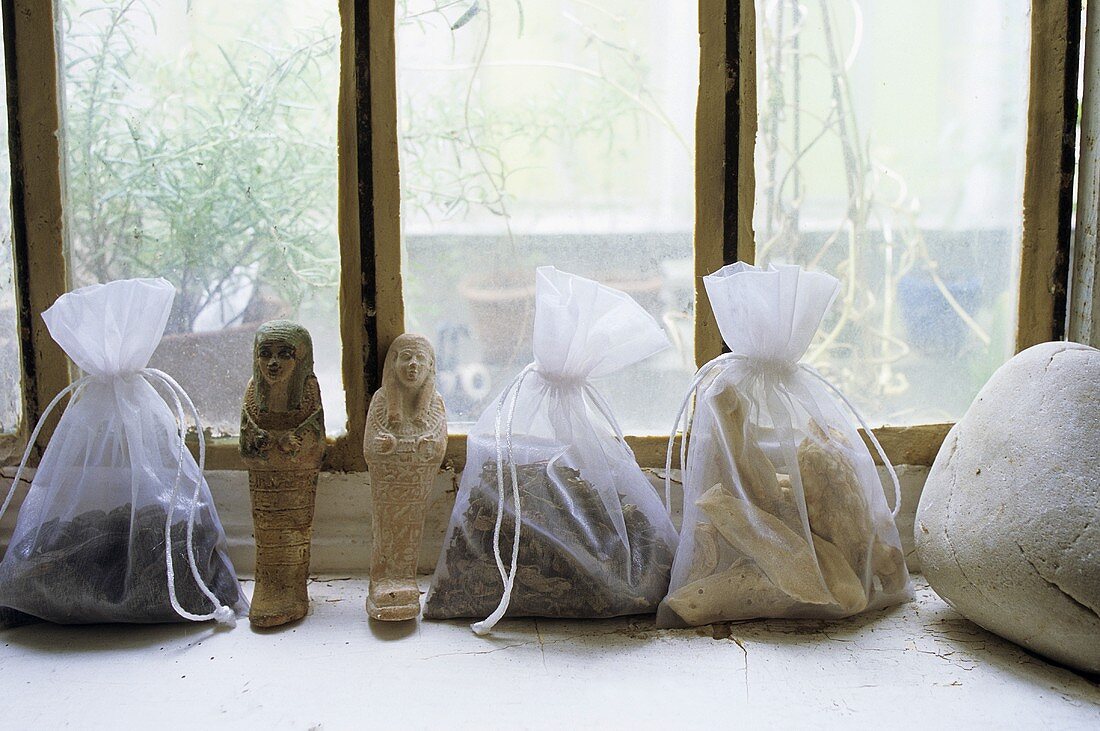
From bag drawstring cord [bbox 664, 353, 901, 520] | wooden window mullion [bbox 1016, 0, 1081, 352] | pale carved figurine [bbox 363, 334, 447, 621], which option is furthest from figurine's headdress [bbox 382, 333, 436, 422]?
wooden window mullion [bbox 1016, 0, 1081, 352]

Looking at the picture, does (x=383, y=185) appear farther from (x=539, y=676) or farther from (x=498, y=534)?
(x=539, y=676)

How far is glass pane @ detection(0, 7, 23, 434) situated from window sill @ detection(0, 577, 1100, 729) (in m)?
0.38

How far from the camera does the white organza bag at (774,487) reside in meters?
1.19

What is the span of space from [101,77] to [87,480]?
61cm

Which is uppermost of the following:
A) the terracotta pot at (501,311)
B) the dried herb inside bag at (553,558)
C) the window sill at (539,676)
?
the terracotta pot at (501,311)

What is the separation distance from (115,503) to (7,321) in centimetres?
39

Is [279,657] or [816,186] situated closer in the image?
[279,657]

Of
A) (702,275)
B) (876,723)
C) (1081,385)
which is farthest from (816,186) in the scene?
(876,723)

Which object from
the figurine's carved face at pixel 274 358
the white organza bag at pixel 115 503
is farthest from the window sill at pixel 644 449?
the figurine's carved face at pixel 274 358

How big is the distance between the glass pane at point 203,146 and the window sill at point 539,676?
1.66 ft

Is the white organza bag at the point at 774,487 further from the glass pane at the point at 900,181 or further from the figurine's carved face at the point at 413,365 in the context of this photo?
the figurine's carved face at the point at 413,365

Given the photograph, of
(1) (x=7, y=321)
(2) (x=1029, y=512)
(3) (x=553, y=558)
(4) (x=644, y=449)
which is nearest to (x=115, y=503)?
(1) (x=7, y=321)

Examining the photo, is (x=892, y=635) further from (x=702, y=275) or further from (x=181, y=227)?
(x=181, y=227)

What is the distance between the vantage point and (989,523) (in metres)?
1.11
